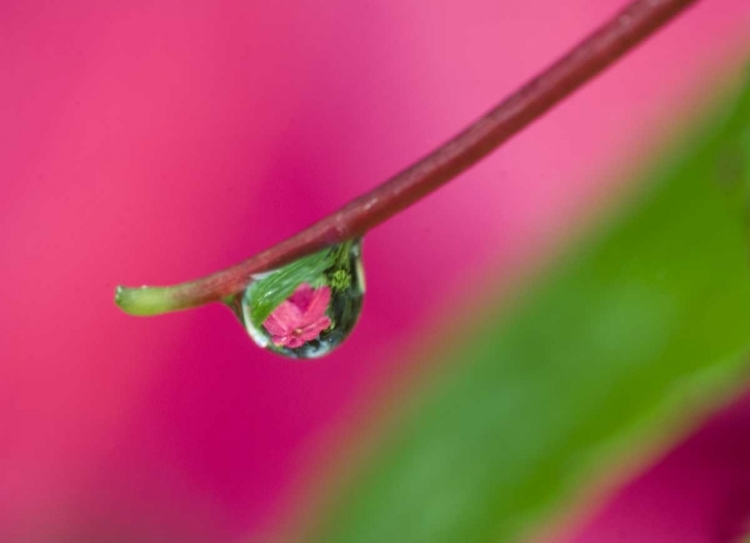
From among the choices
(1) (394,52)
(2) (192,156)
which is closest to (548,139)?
(1) (394,52)

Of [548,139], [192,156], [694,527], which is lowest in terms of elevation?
[694,527]

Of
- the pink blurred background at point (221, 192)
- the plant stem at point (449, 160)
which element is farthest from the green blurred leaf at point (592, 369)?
the pink blurred background at point (221, 192)

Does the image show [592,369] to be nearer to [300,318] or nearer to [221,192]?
[300,318]

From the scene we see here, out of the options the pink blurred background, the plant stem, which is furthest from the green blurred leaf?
the pink blurred background

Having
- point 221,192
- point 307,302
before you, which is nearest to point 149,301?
point 307,302

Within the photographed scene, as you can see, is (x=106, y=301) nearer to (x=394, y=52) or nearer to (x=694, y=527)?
(x=394, y=52)

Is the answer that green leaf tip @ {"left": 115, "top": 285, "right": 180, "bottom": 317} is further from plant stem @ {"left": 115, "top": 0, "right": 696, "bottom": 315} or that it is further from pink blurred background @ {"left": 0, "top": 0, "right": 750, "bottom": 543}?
pink blurred background @ {"left": 0, "top": 0, "right": 750, "bottom": 543}
